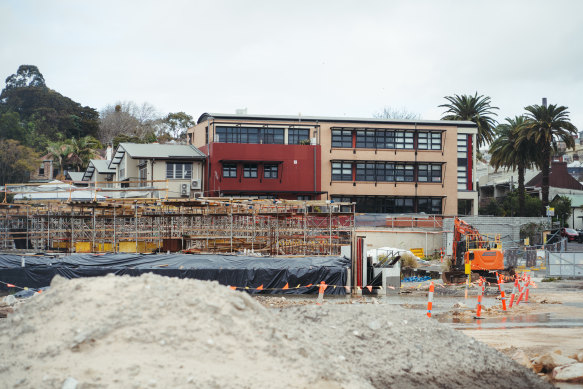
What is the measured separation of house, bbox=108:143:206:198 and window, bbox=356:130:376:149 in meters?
14.3

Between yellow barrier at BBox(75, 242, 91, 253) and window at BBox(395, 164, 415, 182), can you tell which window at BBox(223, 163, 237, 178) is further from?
yellow barrier at BBox(75, 242, 91, 253)

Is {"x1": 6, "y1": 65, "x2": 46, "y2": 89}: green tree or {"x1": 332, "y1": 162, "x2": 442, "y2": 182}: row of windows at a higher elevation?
{"x1": 6, "y1": 65, "x2": 46, "y2": 89}: green tree

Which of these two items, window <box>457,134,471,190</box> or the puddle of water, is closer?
the puddle of water

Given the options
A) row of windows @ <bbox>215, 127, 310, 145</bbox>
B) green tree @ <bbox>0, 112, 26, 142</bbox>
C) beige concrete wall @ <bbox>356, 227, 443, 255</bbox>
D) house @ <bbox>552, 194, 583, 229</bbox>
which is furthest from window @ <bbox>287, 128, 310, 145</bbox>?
green tree @ <bbox>0, 112, 26, 142</bbox>

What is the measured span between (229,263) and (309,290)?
3585 mm

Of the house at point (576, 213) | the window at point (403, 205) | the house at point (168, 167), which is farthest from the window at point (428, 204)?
the house at point (576, 213)

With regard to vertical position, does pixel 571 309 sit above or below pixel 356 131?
below

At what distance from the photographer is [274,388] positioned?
8.09 metres

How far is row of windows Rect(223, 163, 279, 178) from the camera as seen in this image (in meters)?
52.4

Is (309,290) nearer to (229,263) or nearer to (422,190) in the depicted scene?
(229,263)

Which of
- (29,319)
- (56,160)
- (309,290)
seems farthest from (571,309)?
(56,160)


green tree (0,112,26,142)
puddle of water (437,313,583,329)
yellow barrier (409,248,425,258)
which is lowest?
yellow barrier (409,248,425,258)

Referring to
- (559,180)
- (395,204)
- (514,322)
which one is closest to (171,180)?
(395,204)

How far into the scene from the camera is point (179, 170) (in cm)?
5244
